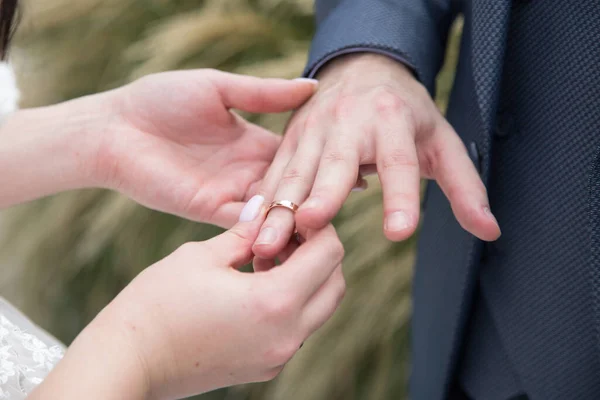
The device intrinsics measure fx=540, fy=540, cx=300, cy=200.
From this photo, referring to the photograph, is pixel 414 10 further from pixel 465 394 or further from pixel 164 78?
pixel 465 394

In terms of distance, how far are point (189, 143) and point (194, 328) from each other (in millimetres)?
375

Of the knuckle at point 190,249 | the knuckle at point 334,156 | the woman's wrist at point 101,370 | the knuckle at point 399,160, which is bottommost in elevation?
the woman's wrist at point 101,370

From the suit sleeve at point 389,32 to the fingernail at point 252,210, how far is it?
0.73ft

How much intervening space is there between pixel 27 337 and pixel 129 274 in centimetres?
58

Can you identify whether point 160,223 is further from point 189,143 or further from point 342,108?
point 342,108

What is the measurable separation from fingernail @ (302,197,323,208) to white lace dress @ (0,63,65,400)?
0.33 metres

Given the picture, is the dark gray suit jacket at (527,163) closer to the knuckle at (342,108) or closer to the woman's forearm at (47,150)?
the knuckle at (342,108)

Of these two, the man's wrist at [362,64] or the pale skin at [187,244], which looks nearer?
the pale skin at [187,244]

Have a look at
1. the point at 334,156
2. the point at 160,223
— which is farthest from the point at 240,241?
the point at 160,223

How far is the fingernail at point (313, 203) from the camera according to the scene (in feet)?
1.70

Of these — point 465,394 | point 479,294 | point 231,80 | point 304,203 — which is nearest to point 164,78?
point 231,80

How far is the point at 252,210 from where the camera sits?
58 centimetres

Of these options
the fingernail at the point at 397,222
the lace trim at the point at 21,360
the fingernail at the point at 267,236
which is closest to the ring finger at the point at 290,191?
the fingernail at the point at 267,236

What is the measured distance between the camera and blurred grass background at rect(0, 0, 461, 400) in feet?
3.49
